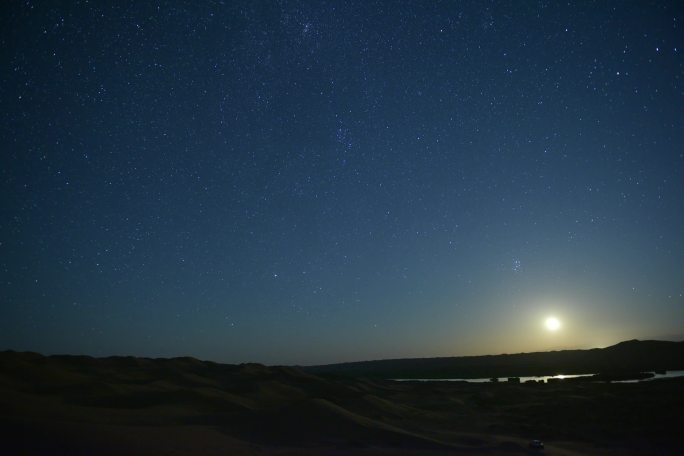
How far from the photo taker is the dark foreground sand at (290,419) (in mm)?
9906

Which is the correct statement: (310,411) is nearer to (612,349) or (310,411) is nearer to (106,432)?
(106,432)

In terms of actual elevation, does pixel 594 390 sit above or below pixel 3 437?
below

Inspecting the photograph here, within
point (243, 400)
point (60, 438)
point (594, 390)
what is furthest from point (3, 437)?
point (594, 390)

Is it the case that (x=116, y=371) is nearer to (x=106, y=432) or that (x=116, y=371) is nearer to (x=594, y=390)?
(x=106, y=432)

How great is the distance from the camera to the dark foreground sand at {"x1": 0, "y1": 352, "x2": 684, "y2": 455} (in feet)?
32.5

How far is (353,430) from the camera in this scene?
12523 millimetres

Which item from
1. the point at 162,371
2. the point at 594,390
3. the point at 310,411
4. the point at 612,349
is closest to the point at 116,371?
the point at 162,371

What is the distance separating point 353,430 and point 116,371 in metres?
19.0

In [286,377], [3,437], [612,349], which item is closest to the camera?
[3,437]

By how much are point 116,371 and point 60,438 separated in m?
18.3

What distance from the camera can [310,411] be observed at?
13703mm

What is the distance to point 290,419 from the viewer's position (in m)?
13.2

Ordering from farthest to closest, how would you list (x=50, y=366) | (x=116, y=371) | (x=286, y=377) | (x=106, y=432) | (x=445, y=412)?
(x=286, y=377) < (x=116, y=371) < (x=50, y=366) < (x=445, y=412) < (x=106, y=432)

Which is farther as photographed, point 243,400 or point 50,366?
point 50,366
